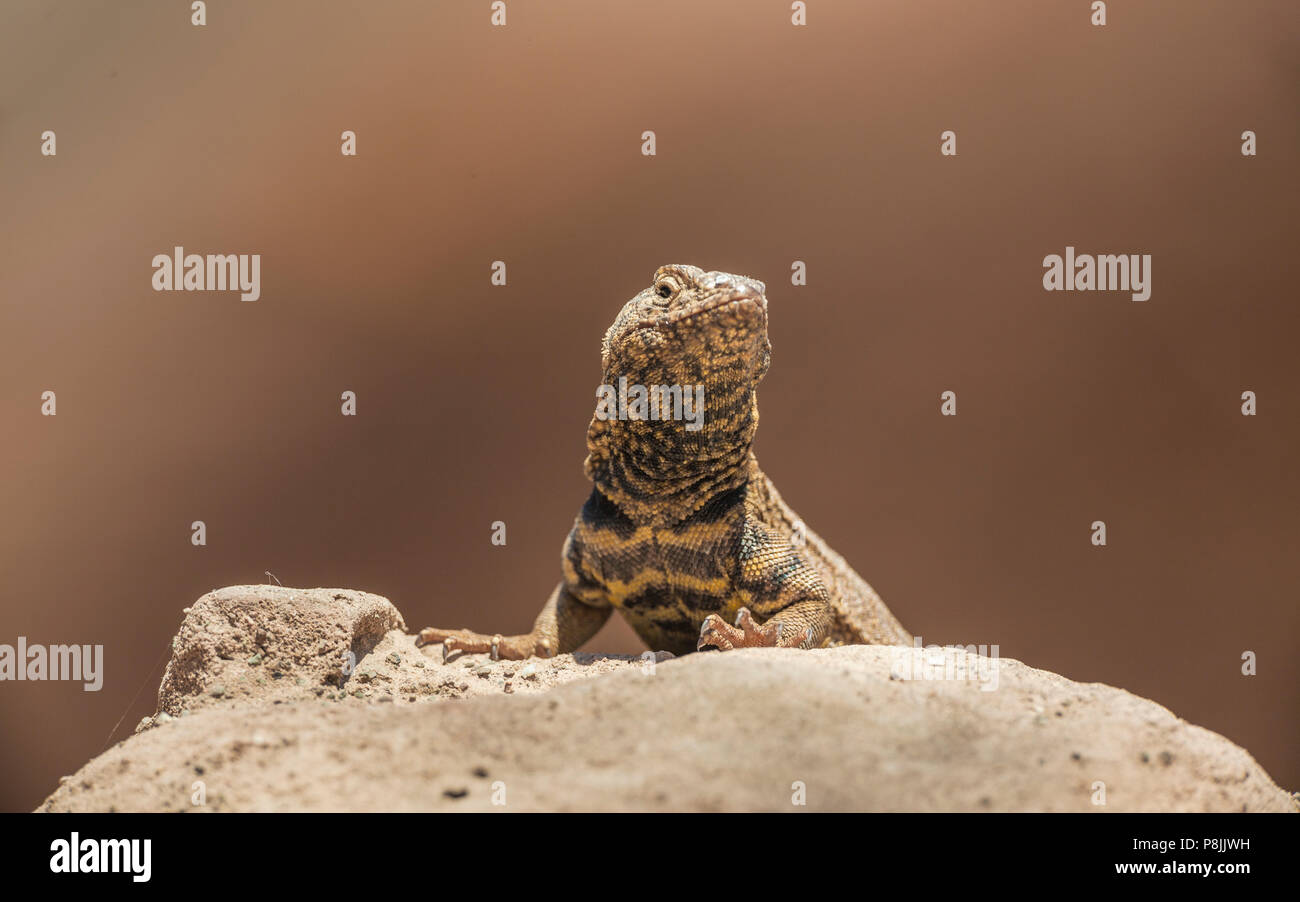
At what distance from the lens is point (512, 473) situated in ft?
26.6

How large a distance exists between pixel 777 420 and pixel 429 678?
14.6ft

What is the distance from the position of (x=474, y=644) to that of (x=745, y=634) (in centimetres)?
151

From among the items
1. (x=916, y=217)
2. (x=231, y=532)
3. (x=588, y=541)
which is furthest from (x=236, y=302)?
(x=916, y=217)

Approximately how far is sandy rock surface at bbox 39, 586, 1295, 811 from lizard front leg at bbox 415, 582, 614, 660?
1.85 meters

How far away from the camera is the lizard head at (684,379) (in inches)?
173

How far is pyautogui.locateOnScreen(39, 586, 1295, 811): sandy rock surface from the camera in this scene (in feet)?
7.09

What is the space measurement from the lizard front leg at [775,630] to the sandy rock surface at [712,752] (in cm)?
79

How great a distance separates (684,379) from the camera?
4.52 metres
